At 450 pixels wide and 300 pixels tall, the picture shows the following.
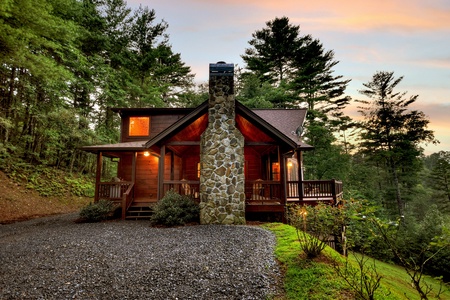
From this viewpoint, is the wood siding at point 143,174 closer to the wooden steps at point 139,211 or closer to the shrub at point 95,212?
the wooden steps at point 139,211

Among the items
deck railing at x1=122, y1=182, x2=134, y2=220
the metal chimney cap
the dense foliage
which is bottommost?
deck railing at x1=122, y1=182, x2=134, y2=220

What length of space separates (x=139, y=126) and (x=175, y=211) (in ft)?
29.2

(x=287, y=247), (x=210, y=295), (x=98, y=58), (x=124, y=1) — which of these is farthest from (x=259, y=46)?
(x=210, y=295)

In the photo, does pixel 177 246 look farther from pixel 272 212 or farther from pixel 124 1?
pixel 124 1

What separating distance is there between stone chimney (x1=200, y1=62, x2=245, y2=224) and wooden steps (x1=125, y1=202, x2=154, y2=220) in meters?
3.44

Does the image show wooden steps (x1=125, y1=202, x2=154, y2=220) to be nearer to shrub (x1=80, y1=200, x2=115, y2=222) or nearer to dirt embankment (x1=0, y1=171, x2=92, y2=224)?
shrub (x1=80, y1=200, x2=115, y2=222)

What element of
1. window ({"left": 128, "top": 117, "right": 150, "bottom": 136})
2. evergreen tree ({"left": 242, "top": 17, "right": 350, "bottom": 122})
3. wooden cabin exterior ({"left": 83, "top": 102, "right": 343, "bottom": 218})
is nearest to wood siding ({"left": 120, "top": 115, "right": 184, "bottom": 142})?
wooden cabin exterior ({"left": 83, "top": 102, "right": 343, "bottom": 218})

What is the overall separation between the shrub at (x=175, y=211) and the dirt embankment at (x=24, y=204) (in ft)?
24.7

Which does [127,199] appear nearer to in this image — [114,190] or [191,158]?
[114,190]

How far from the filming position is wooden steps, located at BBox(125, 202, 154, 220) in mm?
10203

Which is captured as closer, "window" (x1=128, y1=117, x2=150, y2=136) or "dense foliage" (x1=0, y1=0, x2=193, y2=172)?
"dense foliage" (x1=0, y1=0, x2=193, y2=172)

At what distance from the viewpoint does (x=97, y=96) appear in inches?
825

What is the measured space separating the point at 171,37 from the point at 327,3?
20.8m

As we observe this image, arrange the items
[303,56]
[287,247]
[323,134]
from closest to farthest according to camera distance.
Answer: [287,247], [323,134], [303,56]
